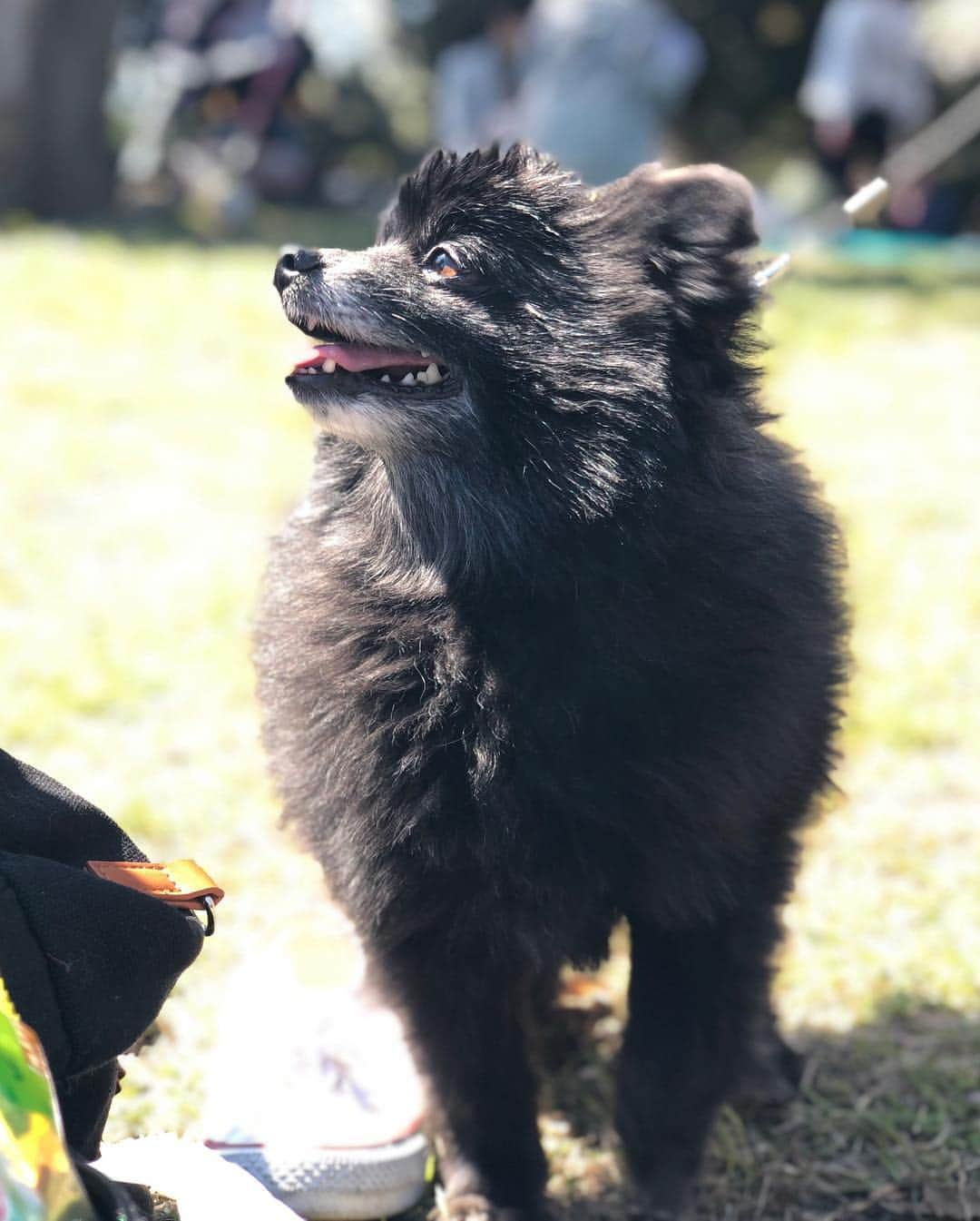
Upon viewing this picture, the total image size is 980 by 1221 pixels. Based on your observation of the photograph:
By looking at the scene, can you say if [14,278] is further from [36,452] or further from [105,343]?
[36,452]

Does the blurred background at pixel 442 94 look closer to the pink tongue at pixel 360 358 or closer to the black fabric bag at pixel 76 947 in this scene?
the pink tongue at pixel 360 358

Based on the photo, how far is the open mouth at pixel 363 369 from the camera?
7.28 ft

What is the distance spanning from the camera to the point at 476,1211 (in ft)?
7.81

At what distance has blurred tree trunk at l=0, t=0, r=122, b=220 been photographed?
9.23 m

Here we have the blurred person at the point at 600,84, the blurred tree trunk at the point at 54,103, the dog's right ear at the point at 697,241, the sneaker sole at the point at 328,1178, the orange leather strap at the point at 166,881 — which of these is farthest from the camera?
the blurred tree trunk at the point at 54,103

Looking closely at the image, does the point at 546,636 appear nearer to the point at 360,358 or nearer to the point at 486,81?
the point at 360,358

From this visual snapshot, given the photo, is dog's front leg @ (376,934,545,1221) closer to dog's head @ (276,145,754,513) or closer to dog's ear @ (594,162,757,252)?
dog's head @ (276,145,754,513)

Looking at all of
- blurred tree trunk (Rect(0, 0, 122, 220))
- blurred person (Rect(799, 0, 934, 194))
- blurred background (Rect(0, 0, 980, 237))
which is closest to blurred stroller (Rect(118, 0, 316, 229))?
blurred background (Rect(0, 0, 980, 237))

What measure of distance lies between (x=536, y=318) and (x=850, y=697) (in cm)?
108

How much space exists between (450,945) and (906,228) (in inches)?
417

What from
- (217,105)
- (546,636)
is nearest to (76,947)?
(546,636)

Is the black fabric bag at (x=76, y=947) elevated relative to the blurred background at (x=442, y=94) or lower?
elevated

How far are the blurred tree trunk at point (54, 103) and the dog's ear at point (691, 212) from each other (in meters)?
8.13

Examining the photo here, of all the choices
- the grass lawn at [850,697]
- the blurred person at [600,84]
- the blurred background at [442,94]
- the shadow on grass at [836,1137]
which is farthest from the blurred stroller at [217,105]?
the shadow on grass at [836,1137]
